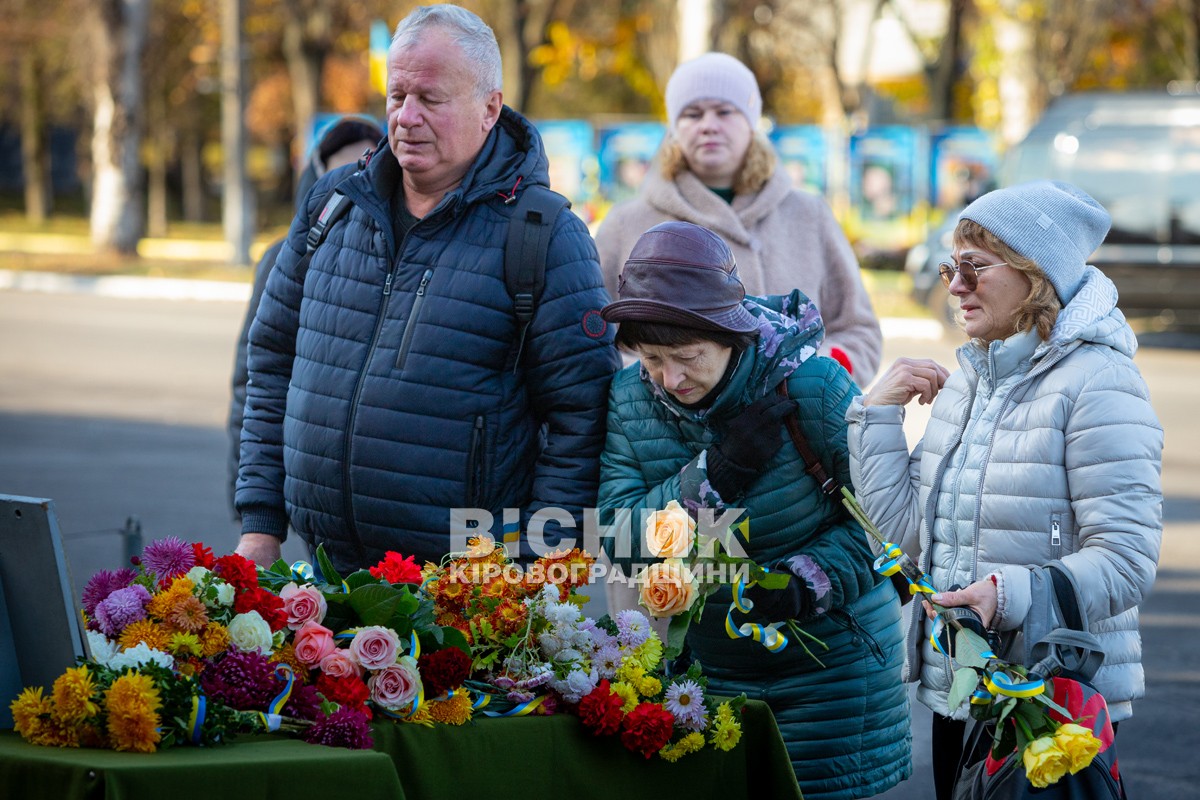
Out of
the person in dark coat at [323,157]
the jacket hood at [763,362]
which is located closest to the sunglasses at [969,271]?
the jacket hood at [763,362]

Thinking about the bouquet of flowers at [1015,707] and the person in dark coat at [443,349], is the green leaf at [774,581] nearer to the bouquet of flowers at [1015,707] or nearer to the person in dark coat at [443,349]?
the bouquet of flowers at [1015,707]

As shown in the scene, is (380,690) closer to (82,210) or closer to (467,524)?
(467,524)

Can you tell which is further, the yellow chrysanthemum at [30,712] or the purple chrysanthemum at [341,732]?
the purple chrysanthemum at [341,732]

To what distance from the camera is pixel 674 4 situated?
79.0 ft

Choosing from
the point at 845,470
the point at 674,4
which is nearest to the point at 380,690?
the point at 845,470

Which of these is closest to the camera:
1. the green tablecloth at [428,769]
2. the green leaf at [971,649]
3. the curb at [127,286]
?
the green tablecloth at [428,769]

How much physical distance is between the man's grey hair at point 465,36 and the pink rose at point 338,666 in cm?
143

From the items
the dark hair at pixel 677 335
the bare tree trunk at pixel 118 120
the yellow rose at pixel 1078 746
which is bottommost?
the yellow rose at pixel 1078 746

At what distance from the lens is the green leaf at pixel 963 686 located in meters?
2.61

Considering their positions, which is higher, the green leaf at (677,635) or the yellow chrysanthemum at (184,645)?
the yellow chrysanthemum at (184,645)

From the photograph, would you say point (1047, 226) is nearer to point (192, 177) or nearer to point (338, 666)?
point (338, 666)

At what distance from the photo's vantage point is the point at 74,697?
225cm

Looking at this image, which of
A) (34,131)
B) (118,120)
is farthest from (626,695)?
(34,131)

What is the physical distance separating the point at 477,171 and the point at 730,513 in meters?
0.98
